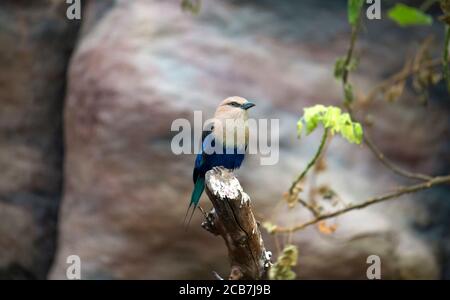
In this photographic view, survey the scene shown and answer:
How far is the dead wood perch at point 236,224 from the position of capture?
2520mm

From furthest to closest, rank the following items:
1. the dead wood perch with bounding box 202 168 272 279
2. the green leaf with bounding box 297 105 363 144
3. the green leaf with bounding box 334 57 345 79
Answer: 1. the green leaf with bounding box 334 57 345 79
2. the green leaf with bounding box 297 105 363 144
3. the dead wood perch with bounding box 202 168 272 279

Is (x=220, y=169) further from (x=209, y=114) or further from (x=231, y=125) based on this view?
(x=209, y=114)

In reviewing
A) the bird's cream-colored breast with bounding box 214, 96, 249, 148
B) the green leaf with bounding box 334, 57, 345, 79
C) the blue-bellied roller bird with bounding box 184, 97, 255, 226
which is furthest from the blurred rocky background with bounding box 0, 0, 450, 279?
the bird's cream-colored breast with bounding box 214, 96, 249, 148

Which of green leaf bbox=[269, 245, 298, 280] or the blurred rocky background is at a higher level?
the blurred rocky background

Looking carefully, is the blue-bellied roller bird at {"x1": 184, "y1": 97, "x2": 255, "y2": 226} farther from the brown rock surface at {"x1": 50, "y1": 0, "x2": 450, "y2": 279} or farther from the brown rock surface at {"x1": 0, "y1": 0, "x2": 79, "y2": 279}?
the brown rock surface at {"x1": 0, "y1": 0, "x2": 79, "y2": 279}

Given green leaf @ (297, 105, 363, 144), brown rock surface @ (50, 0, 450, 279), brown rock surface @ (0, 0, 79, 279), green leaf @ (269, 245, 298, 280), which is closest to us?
green leaf @ (297, 105, 363, 144)

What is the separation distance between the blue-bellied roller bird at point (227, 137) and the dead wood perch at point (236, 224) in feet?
0.57

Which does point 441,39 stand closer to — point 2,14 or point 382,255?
point 382,255

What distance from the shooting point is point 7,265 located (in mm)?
5688

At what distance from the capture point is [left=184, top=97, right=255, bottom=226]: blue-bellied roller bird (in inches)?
106

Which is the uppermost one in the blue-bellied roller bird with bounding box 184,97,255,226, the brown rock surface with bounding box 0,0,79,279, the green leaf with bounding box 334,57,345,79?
the brown rock surface with bounding box 0,0,79,279

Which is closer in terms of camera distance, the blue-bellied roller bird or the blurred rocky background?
the blue-bellied roller bird

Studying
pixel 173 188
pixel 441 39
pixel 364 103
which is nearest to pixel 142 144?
pixel 173 188

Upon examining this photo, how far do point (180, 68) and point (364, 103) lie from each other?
4.88 ft
